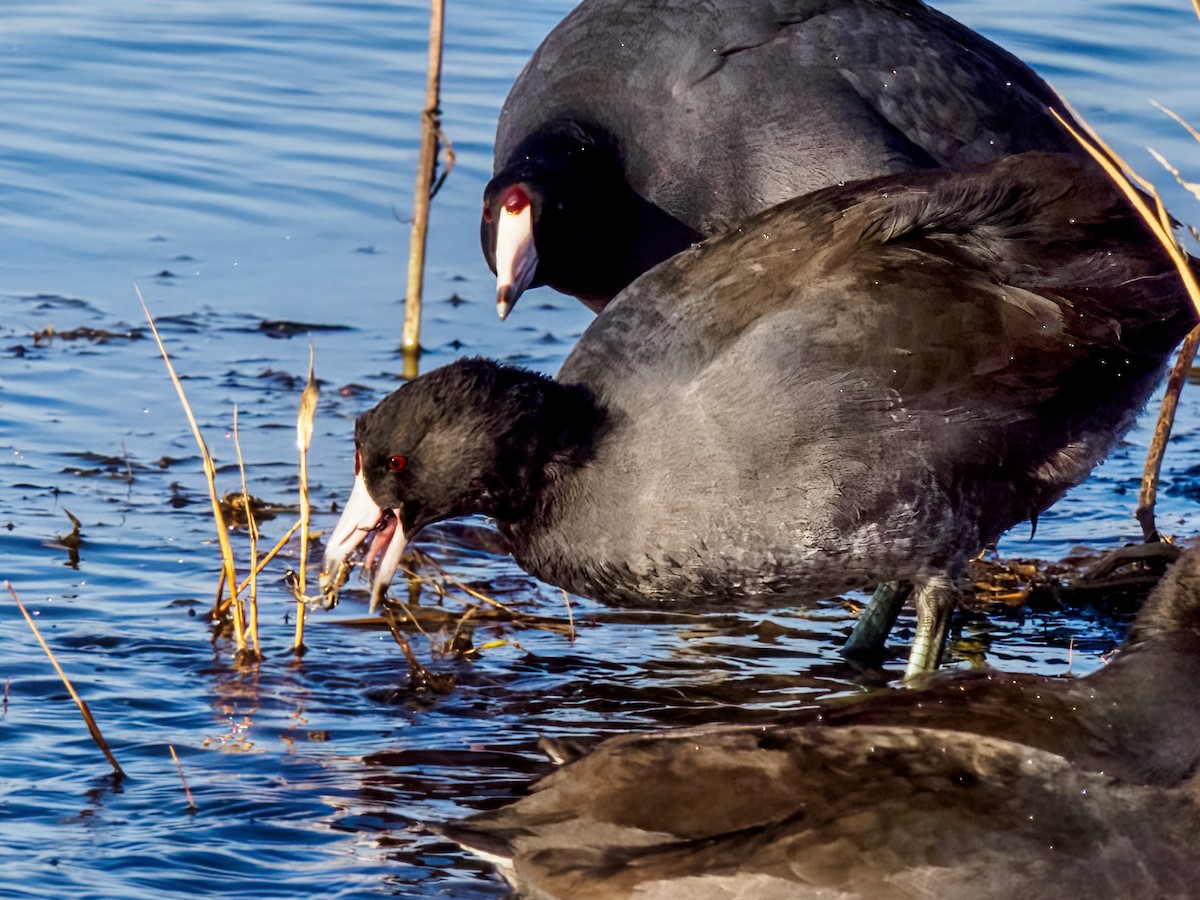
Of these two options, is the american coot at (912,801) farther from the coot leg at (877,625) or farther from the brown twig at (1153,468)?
the brown twig at (1153,468)

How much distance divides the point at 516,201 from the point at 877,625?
1752 millimetres

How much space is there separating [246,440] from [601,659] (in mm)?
1946

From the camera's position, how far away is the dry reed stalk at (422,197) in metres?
7.63

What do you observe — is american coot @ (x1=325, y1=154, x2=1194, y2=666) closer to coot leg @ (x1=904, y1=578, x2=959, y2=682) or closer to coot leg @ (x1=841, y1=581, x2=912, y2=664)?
coot leg @ (x1=904, y1=578, x2=959, y2=682)

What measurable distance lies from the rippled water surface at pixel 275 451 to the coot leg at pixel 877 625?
102 millimetres

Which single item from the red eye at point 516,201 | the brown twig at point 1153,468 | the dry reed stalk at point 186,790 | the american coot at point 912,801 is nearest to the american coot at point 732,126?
the red eye at point 516,201

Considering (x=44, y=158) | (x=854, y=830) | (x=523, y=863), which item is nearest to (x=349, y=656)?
(x=523, y=863)

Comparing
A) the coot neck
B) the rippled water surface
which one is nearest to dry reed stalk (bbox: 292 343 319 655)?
the rippled water surface

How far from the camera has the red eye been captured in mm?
6395

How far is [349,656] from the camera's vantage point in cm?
539

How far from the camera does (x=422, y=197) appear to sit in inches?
307

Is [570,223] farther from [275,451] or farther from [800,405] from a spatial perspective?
[800,405]

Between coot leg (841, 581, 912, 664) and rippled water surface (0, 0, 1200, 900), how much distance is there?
0.10 m

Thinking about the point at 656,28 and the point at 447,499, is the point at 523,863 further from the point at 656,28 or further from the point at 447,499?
the point at 656,28
